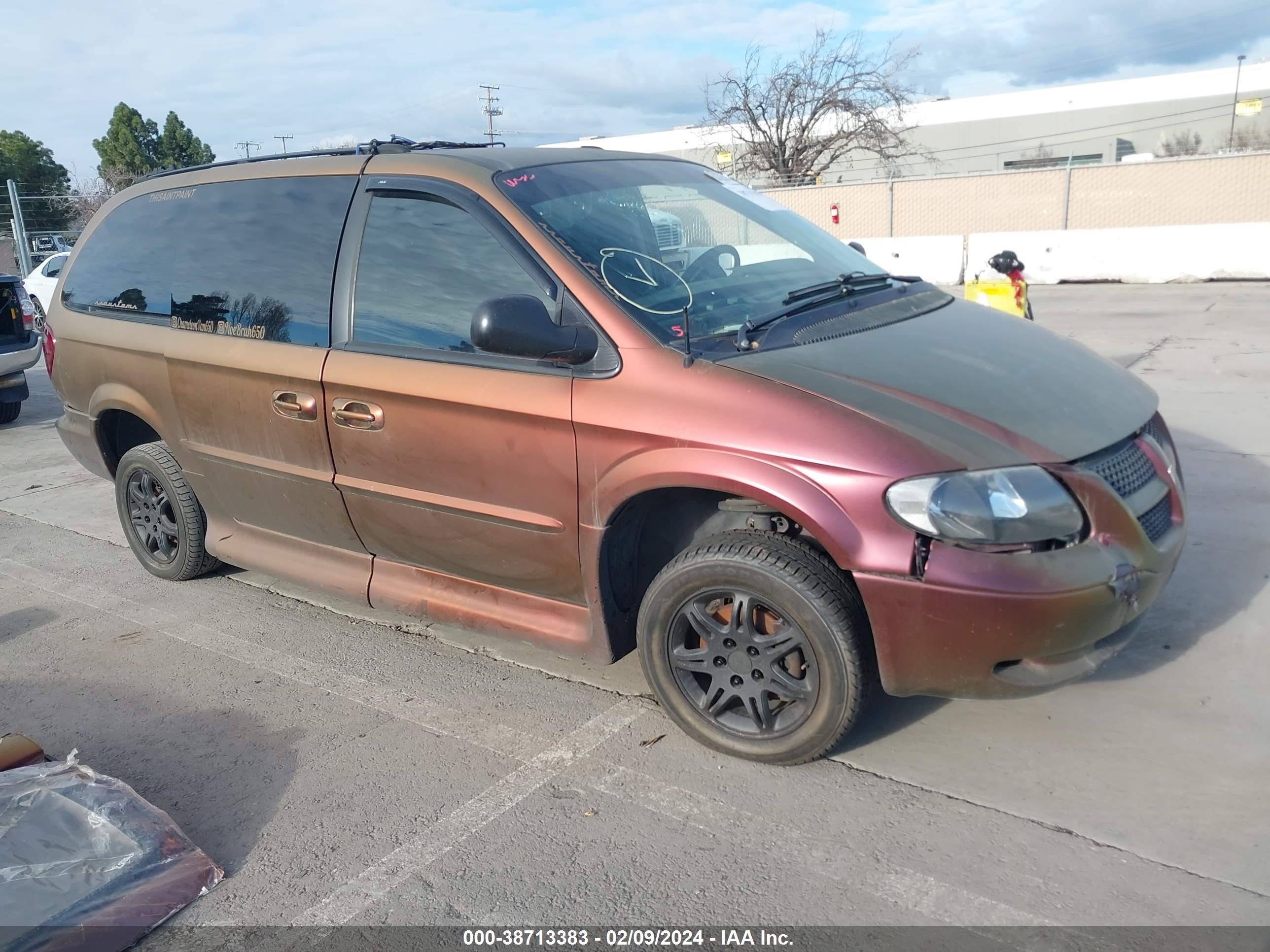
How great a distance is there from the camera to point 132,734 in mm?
3781

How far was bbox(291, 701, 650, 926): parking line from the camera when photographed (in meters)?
2.76

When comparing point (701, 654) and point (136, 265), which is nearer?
point (701, 654)

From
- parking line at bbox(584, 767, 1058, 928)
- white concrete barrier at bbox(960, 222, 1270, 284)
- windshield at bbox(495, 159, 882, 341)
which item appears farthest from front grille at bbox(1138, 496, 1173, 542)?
white concrete barrier at bbox(960, 222, 1270, 284)

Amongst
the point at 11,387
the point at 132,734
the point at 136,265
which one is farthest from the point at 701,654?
the point at 11,387

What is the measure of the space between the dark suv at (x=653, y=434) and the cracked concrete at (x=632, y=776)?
33 centimetres

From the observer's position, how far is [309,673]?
4191 mm

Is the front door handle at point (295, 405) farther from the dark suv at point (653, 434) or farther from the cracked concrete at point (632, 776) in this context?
the cracked concrete at point (632, 776)

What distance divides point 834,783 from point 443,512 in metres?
1.64

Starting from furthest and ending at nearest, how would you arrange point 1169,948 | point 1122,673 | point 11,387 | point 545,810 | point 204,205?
point 11,387, point 204,205, point 1122,673, point 545,810, point 1169,948

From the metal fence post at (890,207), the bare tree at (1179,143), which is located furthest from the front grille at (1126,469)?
the bare tree at (1179,143)

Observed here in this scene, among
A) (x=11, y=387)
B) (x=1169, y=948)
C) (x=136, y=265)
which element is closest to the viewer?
(x=1169, y=948)

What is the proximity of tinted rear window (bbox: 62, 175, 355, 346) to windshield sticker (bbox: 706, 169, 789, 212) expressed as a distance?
1.56m

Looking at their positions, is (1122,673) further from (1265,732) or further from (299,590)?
(299,590)

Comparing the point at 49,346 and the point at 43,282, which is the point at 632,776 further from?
the point at 43,282
